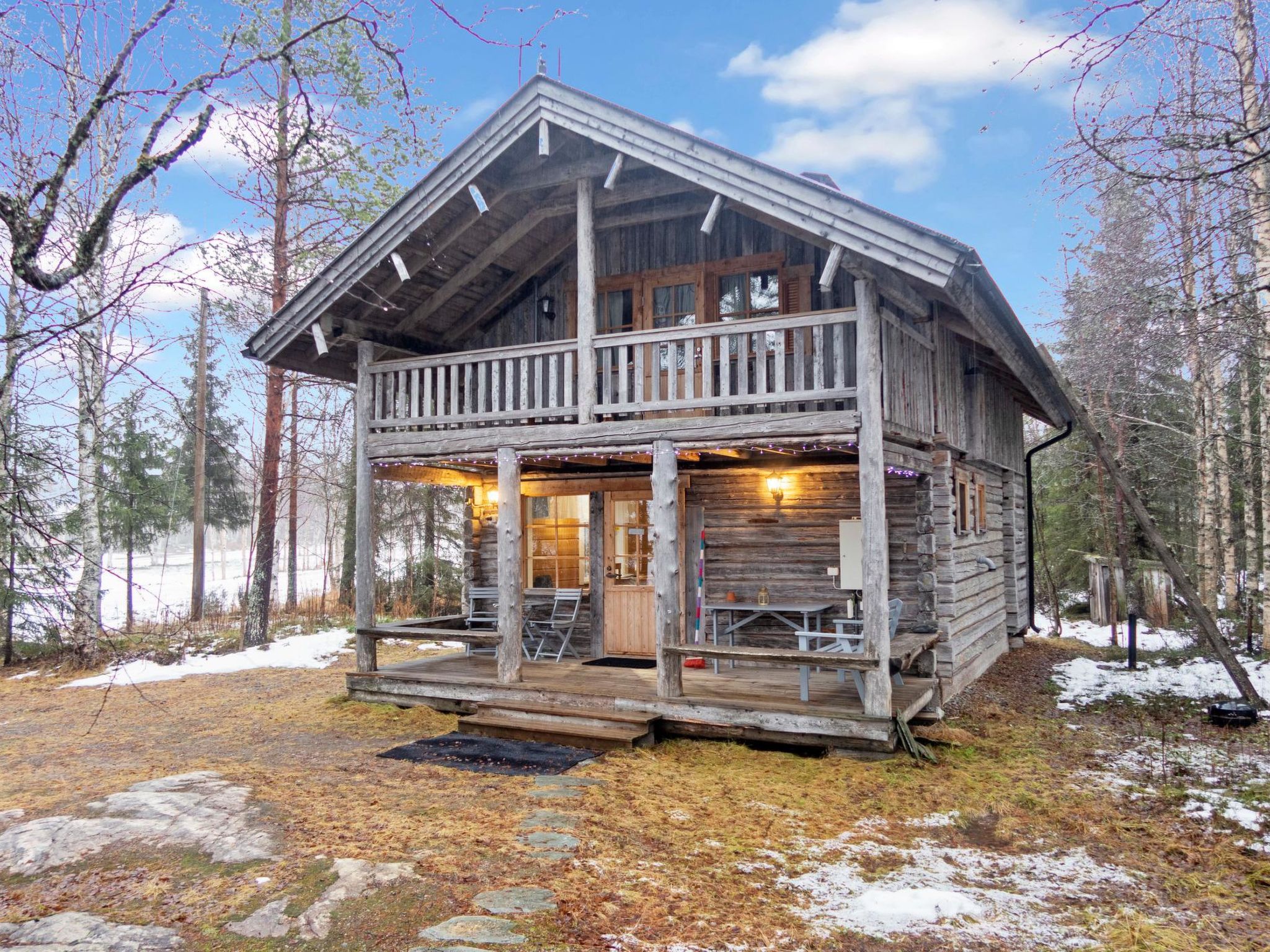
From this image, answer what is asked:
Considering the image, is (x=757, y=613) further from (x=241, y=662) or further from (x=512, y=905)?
(x=241, y=662)

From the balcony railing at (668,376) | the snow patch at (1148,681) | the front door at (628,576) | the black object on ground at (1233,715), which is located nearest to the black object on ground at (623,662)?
the front door at (628,576)

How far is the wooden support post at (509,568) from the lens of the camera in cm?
982

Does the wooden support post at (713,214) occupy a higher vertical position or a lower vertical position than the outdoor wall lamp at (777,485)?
higher

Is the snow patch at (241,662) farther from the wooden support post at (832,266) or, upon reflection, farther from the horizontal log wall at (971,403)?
the wooden support post at (832,266)

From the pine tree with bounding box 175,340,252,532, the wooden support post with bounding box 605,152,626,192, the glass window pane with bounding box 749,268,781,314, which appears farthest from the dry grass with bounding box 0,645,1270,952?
the pine tree with bounding box 175,340,252,532

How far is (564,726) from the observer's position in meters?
9.00

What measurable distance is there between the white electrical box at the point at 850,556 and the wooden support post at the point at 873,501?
2.72 m

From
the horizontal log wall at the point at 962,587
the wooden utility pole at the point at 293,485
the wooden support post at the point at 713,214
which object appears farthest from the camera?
the wooden utility pole at the point at 293,485

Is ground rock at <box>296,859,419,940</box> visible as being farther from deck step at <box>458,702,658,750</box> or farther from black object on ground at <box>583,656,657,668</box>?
black object on ground at <box>583,656,657,668</box>

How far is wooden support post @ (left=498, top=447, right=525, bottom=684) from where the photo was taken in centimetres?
982

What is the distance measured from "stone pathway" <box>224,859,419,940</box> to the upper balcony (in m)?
4.95

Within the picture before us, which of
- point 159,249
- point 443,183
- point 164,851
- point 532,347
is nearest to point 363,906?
point 164,851

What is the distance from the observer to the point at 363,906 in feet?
15.6

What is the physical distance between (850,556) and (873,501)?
10.0ft
